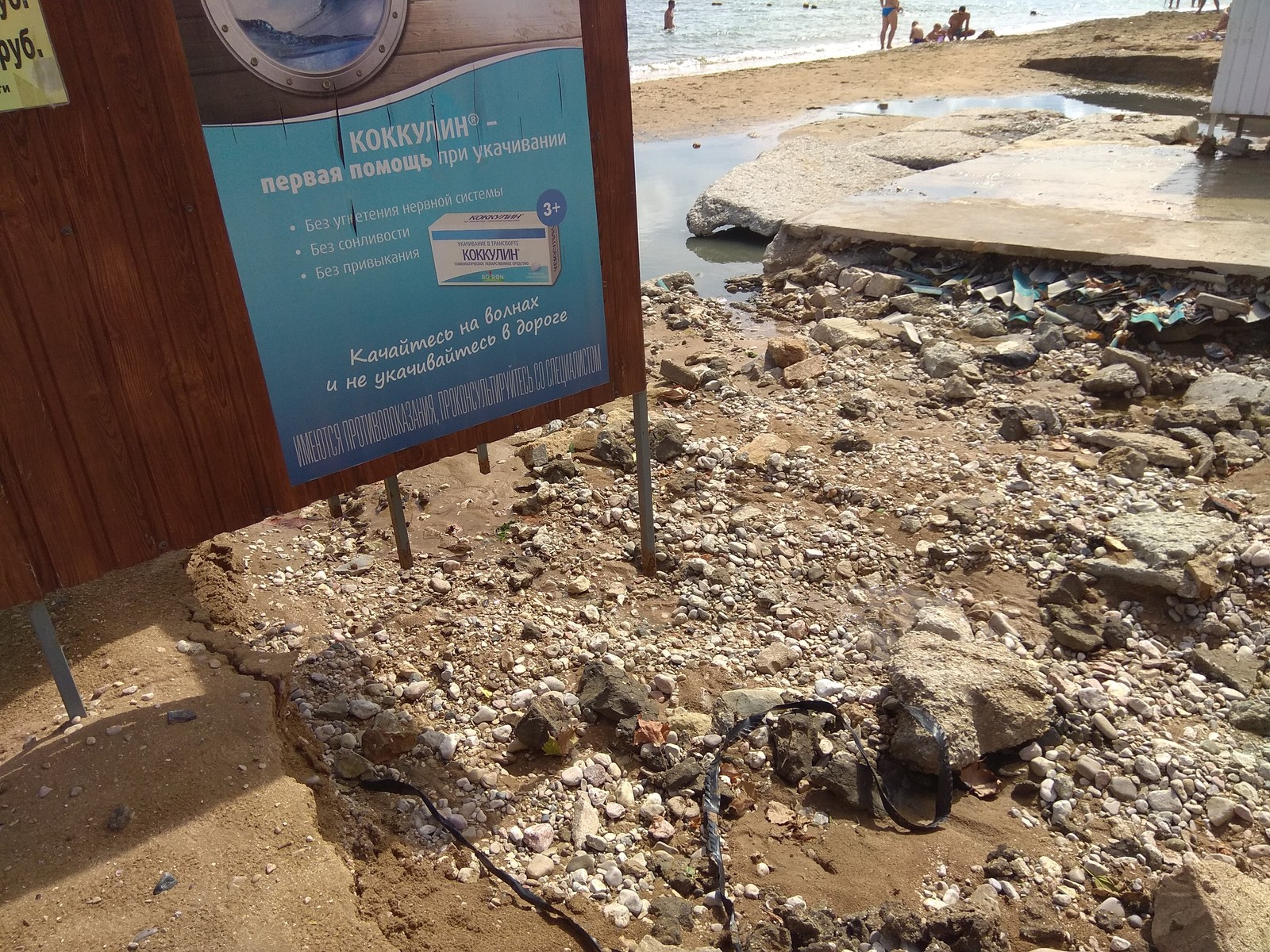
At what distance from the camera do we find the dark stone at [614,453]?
227 inches

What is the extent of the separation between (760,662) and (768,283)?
618 cm

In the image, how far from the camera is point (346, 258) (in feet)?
10.6

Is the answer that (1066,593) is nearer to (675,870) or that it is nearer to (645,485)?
(645,485)

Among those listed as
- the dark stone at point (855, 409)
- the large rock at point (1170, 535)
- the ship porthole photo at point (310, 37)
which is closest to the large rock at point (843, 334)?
the dark stone at point (855, 409)

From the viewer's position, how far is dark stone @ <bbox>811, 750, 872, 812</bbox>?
3459 millimetres

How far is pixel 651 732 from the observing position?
368 cm

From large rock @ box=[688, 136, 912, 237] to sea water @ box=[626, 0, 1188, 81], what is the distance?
47.8ft

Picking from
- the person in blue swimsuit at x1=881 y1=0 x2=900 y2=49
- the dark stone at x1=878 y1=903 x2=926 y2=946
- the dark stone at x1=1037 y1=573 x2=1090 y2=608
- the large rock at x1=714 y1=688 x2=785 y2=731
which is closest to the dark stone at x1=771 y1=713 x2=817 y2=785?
the large rock at x1=714 y1=688 x2=785 y2=731

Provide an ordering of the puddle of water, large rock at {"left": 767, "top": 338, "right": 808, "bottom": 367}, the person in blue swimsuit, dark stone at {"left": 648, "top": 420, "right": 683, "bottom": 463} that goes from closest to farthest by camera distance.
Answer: dark stone at {"left": 648, "top": 420, "right": 683, "bottom": 463} → large rock at {"left": 767, "top": 338, "right": 808, "bottom": 367} → the puddle of water → the person in blue swimsuit

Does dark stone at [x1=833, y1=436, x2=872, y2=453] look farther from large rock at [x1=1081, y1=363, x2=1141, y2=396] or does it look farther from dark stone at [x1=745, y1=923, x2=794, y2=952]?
dark stone at [x1=745, y1=923, x2=794, y2=952]

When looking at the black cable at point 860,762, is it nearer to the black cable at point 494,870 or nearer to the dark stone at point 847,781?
the dark stone at point 847,781

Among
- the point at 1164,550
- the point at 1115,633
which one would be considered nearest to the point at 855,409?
the point at 1164,550

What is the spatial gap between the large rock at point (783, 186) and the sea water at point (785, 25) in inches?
574

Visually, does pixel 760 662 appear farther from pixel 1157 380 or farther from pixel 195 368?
pixel 1157 380
